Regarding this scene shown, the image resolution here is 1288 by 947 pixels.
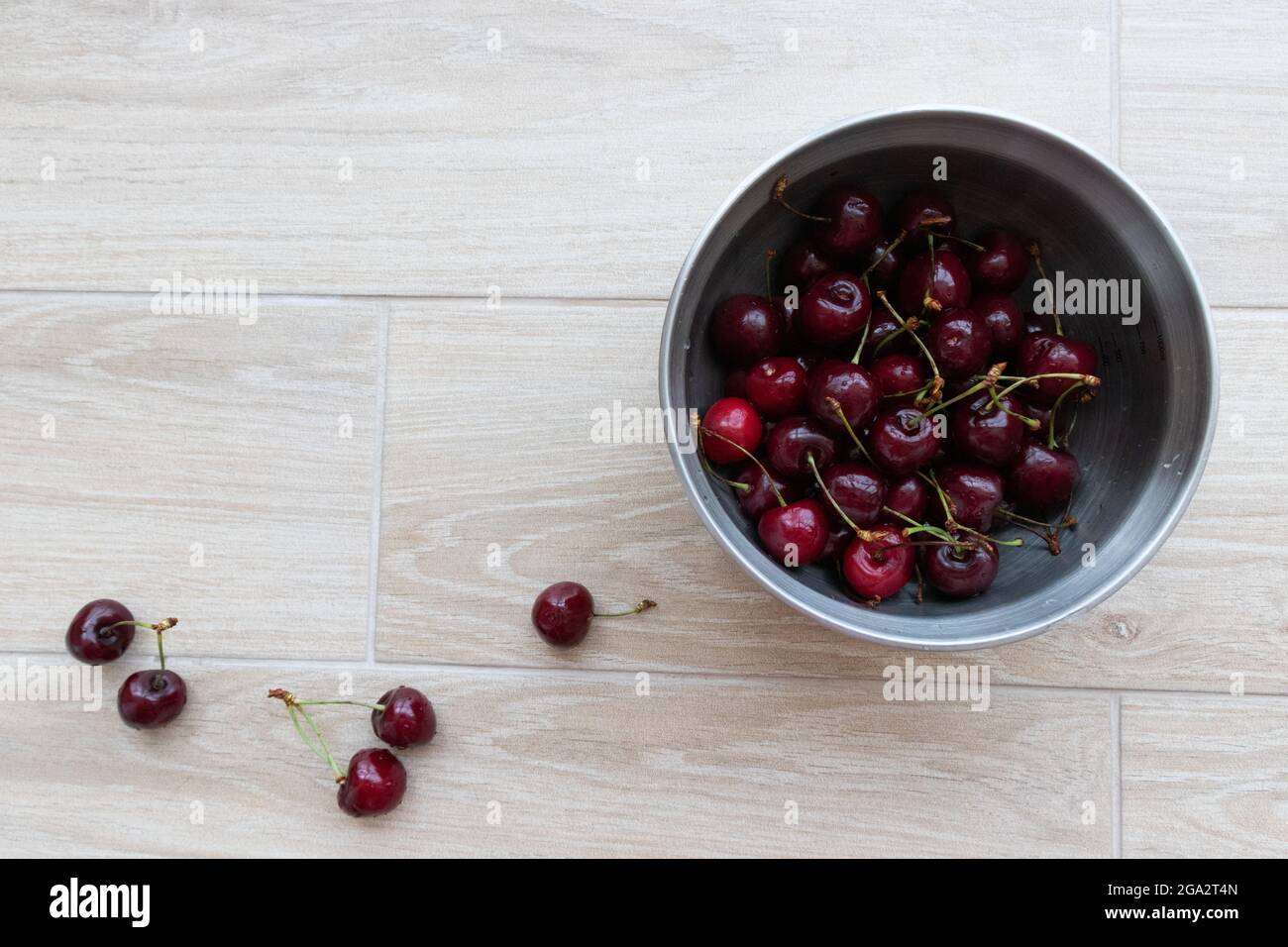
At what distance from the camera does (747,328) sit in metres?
0.97

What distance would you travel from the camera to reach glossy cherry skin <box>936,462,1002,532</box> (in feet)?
3.10

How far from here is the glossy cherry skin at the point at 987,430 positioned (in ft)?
3.10

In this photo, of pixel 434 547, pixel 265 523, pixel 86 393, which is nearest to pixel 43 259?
pixel 86 393

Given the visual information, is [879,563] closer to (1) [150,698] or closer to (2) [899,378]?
(2) [899,378]

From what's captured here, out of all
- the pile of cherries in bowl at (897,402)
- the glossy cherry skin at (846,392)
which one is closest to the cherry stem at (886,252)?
the pile of cherries in bowl at (897,402)

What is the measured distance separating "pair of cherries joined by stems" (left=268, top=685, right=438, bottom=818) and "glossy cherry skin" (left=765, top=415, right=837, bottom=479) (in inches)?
18.7

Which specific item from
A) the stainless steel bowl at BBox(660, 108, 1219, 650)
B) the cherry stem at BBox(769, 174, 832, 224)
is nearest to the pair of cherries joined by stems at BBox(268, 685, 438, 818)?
the stainless steel bowl at BBox(660, 108, 1219, 650)

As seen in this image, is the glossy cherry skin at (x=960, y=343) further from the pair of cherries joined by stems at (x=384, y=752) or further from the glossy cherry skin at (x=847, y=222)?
the pair of cherries joined by stems at (x=384, y=752)

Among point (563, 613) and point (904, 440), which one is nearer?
point (904, 440)

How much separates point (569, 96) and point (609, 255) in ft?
0.63

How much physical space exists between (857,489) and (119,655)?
2.76ft

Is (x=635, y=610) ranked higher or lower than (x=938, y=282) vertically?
lower

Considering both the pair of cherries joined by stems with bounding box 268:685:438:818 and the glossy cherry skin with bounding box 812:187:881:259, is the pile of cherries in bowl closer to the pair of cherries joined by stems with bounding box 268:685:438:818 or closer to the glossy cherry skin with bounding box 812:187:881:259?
the glossy cherry skin with bounding box 812:187:881:259

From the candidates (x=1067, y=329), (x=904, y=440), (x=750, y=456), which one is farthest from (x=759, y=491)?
(x=1067, y=329)
